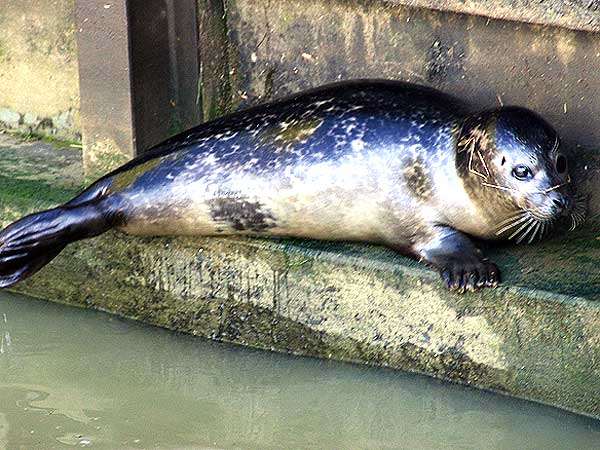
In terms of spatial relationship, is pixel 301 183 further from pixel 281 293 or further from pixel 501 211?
pixel 501 211

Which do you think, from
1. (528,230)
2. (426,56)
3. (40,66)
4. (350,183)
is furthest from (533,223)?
(40,66)

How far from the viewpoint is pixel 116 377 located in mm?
5379

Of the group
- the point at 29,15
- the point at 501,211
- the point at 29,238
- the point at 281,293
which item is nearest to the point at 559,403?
the point at 501,211

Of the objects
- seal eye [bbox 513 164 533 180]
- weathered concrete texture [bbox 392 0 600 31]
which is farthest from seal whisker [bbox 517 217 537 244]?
weathered concrete texture [bbox 392 0 600 31]

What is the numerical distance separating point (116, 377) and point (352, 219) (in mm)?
1042

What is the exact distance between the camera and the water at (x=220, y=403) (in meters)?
4.91

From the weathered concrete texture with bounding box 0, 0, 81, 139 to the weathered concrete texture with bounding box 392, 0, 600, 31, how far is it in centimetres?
187

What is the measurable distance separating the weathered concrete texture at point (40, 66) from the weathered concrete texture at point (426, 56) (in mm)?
866

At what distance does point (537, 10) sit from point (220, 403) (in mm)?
1802

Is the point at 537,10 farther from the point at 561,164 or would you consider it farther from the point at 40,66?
the point at 40,66

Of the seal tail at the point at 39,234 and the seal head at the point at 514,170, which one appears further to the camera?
the seal tail at the point at 39,234

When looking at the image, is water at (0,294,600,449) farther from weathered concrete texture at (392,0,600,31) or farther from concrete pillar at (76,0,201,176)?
weathered concrete texture at (392,0,600,31)

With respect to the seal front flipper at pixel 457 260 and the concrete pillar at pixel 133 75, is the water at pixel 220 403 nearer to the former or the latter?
the seal front flipper at pixel 457 260

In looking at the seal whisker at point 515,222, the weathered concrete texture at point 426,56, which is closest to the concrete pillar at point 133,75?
the weathered concrete texture at point 426,56
